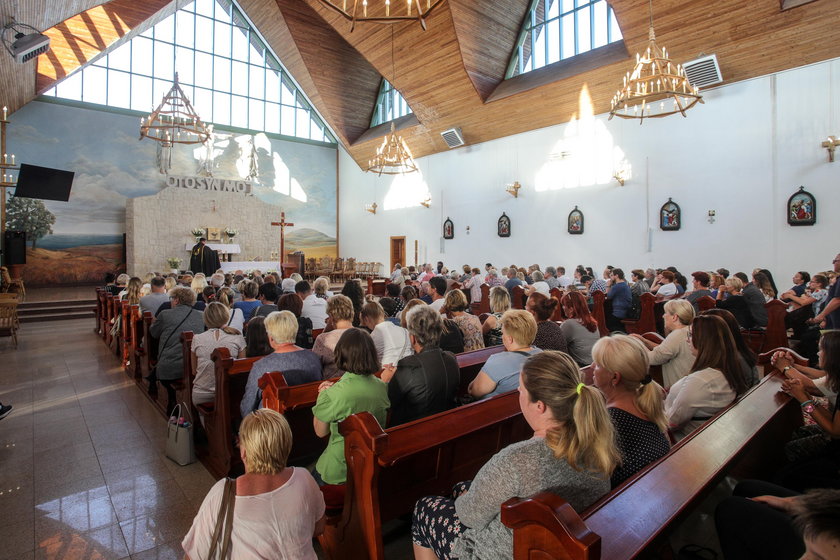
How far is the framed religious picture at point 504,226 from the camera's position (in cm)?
1327

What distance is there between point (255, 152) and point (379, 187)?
490 cm

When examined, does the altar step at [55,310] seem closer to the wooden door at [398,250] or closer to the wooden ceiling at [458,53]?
the wooden ceiling at [458,53]

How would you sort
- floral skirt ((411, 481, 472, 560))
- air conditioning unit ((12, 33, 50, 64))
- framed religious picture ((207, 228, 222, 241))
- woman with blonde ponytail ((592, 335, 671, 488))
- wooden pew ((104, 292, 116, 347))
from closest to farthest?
floral skirt ((411, 481, 472, 560)), woman with blonde ponytail ((592, 335, 671, 488)), air conditioning unit ((12, 33, 50, 64)), wooden pew ((104, 292, 116, 347)), framed religious picture ((207, 228, 222, 241))

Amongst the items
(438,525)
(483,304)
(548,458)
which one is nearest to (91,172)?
(483,304)

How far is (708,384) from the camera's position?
236 cm

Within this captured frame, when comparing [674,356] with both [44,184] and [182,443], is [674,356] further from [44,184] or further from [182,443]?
[44,184]

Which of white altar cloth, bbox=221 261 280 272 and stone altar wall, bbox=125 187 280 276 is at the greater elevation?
stone altar wall, bbox=125 187 280 276

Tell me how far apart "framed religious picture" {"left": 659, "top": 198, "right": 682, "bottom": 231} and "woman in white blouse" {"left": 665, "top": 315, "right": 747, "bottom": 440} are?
8366mm

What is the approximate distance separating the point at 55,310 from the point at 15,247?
3.32 metres

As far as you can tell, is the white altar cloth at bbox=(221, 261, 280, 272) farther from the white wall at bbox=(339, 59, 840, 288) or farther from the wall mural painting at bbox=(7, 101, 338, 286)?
the white wall at bbox=(339, 59, 840, 288)

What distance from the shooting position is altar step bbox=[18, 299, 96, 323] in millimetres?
10413

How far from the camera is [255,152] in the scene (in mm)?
18094

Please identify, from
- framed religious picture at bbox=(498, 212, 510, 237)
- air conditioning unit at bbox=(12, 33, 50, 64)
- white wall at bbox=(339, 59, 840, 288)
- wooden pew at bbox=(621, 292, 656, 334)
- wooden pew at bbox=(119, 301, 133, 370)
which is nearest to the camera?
wooden pew at bbox=(119, 301, 133, 370)

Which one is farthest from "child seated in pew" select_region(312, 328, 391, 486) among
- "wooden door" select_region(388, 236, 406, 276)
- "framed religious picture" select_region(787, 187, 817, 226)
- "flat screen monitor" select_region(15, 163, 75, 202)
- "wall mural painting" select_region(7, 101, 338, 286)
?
"wall mural painting" select_region(7, 101, 338, 286)
